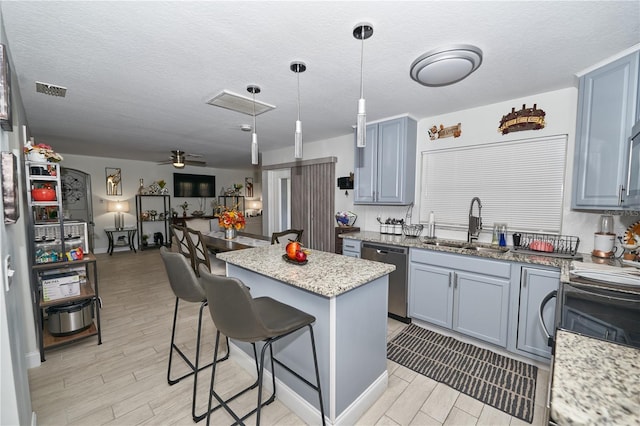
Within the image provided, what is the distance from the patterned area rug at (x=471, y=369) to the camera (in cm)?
194

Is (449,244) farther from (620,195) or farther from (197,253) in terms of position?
(197,253)

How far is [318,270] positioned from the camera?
5.75 feet

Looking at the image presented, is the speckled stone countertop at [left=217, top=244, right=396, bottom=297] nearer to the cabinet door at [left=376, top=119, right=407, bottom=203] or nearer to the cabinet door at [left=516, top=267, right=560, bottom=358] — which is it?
the cabinet door at [left=516, top=267, right=560, bottom=358]

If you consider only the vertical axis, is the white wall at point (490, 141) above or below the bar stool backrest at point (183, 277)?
above

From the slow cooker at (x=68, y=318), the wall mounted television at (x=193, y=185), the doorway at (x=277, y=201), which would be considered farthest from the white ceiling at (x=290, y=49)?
the wall mounted television at (x=193, y=185)

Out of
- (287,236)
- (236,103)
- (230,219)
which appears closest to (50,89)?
(236,103)

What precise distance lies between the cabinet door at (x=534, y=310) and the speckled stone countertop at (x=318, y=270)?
1.33m

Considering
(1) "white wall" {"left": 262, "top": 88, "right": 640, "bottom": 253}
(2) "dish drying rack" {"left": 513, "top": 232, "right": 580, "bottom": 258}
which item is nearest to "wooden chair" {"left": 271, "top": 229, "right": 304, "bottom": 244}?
(1) "white wall" {"left": 262, "top": 88, "right": 640, "bottom": 253}

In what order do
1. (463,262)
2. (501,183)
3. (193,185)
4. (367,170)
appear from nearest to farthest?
(463,262), (501,183), (367,170), (193,185)

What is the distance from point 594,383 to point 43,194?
3.54 m

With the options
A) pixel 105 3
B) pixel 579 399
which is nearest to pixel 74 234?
pixel 105 3

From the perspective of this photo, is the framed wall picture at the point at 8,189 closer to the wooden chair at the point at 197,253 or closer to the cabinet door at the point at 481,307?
the wooden chair at the point at 197,253

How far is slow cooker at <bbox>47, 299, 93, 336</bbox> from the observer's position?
250 centimetres

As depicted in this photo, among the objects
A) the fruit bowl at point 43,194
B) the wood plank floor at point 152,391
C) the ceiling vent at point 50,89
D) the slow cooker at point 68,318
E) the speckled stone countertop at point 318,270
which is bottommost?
the wood plank floor at point 152,391
